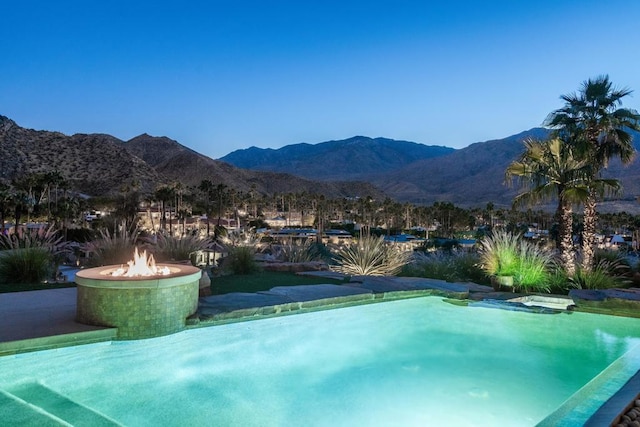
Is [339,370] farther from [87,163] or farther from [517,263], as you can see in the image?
[87,163]

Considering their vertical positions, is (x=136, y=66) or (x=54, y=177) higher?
(x=136, y=66)

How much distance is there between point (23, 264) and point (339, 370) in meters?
4.51

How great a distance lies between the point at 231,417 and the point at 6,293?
343cm

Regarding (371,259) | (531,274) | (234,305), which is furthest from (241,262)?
(531,274)

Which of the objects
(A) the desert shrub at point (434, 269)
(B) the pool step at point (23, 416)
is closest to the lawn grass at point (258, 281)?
(A) the desert shrub at point (434, 269)

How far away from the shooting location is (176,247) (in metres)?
8.36

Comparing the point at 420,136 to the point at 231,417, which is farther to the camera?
the point at 420,136

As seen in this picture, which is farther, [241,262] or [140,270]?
[241,262]

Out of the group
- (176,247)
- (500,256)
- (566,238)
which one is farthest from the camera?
(566,238)

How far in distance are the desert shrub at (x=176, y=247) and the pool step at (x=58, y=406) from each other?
175 inches

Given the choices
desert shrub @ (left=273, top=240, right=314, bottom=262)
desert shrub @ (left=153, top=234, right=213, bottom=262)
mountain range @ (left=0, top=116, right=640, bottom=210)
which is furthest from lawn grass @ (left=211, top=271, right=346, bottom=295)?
mountain range @ (left=0, top=116, right=640, bottom=210)

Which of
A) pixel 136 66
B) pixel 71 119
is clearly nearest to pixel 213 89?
pixel 136 66

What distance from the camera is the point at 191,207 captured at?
58.6 m

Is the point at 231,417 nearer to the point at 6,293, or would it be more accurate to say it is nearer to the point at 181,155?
the point at 6,293
